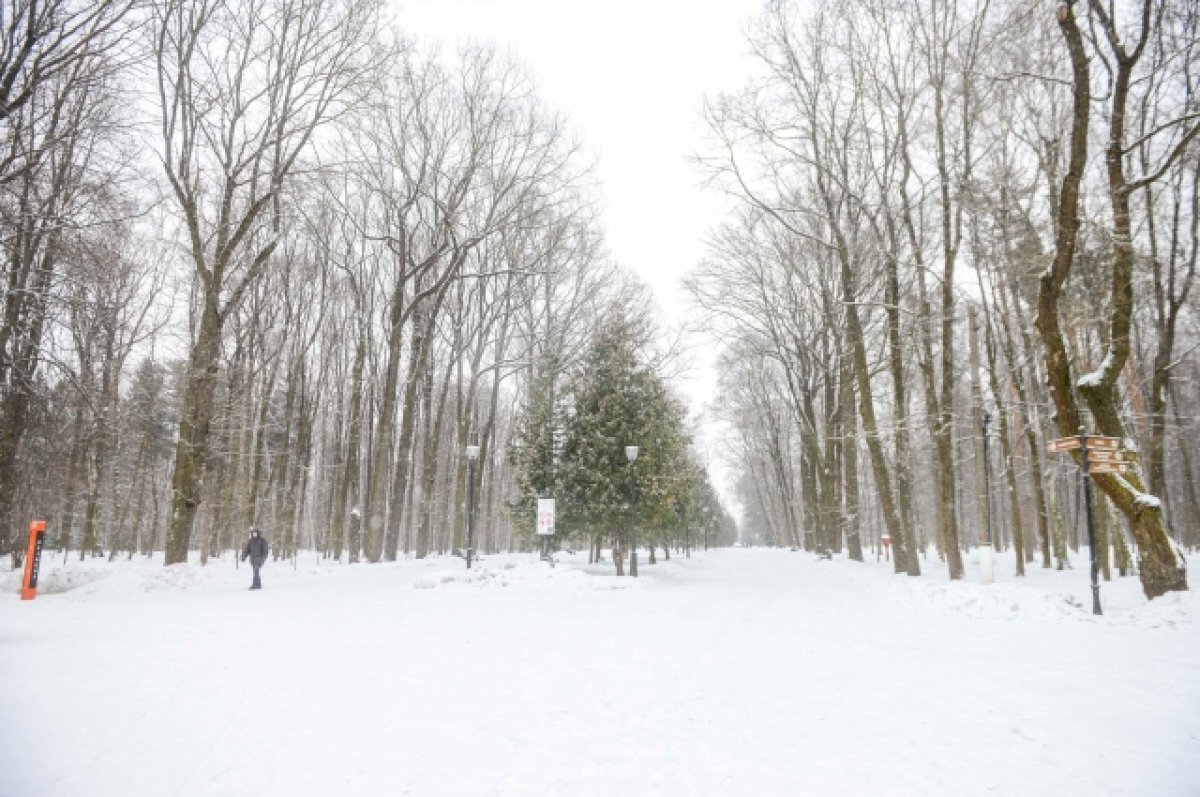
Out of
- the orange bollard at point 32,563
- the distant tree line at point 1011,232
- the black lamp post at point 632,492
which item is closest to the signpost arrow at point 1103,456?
the distant tree line at point 1011,232

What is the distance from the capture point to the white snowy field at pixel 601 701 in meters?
3.57

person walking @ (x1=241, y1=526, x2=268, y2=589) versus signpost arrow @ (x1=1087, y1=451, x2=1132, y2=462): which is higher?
signpost arrow @ (x1=1087, y1=451, x2=1132, y2=462)

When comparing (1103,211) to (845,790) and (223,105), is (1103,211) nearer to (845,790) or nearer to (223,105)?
(845,790)

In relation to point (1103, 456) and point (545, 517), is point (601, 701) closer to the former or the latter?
point (1103, 456)

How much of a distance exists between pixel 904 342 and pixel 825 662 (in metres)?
11.0

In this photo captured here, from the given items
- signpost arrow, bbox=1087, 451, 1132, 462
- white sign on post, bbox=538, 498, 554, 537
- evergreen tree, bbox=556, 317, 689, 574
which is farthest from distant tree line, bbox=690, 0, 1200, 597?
white sign on post, bbox=538, 498, 554, 537

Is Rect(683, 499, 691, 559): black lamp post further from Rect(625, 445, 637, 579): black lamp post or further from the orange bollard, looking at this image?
the orange bollard

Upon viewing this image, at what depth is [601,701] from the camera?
5.20m

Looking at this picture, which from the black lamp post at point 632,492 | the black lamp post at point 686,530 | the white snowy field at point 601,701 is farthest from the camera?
the black lamp post at point 686,530

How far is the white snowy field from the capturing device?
357cm

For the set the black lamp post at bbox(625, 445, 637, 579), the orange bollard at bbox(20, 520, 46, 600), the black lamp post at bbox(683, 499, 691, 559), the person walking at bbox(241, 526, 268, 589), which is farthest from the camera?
the black lamp post at bbox(683, 499, 691, 559)

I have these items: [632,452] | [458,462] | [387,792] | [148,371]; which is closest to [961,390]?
[632,452]

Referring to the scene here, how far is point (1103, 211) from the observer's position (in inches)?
481

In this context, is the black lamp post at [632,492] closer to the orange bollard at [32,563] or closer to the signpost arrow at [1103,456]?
the signpost arrow at [1103,456]
